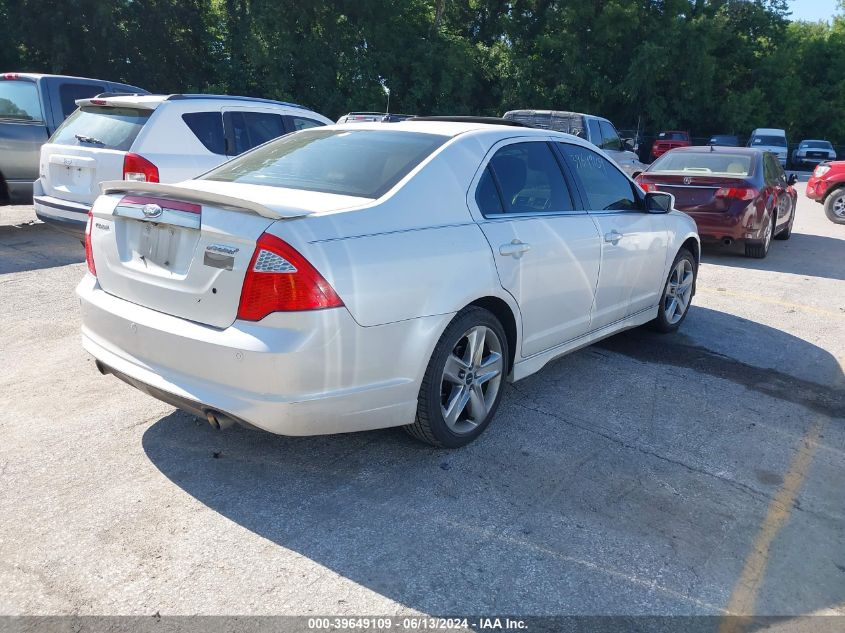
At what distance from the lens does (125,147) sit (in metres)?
7.30

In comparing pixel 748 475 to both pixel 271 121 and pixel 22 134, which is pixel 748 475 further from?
pixel 22 134

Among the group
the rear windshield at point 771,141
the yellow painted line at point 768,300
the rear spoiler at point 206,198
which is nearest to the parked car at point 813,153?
the rear windshield at point 771,141

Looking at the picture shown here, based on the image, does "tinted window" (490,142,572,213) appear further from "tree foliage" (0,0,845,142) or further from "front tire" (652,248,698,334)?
Answer: "tree foliage" (0,0,845,142)

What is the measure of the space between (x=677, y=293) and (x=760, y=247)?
4.64 metres

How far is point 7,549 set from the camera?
9.39ft

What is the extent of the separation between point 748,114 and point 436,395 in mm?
42708

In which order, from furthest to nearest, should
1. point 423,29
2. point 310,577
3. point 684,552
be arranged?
point 423,29 → point 684,552 → point 310,577

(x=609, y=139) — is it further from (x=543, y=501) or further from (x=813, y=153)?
(x=813, y=153)

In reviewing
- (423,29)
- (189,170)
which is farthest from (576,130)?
(423,29)

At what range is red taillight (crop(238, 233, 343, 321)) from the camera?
3.01 metres

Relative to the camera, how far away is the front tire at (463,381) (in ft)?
11.7

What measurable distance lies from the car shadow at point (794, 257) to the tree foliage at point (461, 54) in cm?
2417

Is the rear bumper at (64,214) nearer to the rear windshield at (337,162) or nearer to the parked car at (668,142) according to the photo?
the rear windshield at (337,162)

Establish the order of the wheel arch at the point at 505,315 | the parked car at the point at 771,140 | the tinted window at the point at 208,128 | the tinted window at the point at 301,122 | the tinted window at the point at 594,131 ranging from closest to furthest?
the wheel arch at the point at 505,315, the tinted window at the point at 208,128, the tinted window at the point at 301,122, the tinted window at the point at 594,131, the parked car at the point at 771,140
